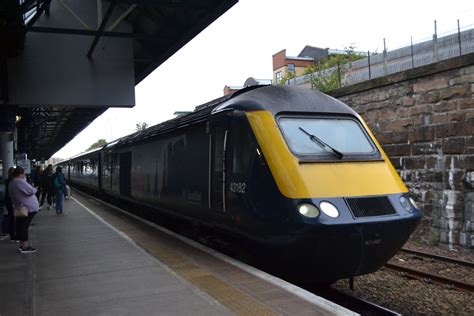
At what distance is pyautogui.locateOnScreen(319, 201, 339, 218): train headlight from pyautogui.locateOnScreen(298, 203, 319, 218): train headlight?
0.08 metres

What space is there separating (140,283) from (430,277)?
4.36 meters

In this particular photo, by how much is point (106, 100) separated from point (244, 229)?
28.4ft

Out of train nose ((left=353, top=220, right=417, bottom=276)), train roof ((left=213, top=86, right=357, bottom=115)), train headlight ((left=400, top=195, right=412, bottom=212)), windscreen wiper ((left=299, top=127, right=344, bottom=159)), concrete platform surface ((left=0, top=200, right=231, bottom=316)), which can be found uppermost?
train roof ((left=213, top=86, right=357, bottom=115))

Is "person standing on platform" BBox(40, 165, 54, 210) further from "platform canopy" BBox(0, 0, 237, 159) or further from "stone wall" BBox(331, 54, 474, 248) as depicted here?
"stone wall" BBox(331, 54, 474, 248)

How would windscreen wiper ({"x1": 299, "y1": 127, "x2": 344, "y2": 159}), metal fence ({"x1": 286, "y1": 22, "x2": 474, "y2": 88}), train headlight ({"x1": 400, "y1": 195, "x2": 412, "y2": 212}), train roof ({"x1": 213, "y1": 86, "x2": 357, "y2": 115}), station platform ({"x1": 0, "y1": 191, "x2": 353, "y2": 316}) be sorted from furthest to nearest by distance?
metal fence ({"x1": 286, "y1": 22, "x2": 474, "y2": 88}), train roof ({"x1": 213, "y1": 86, "x2": 357, "y2": 115}), windscreen wiper ({"x1": 299, "y1": 127, "x2": 344, "y2": 159}), train headlight ({"x1": 400, "y1": 195, "x2": 412, "y2": 212}), station platform ({"x1": 0, "y1": 191, "x2": 353, "y2": 316})

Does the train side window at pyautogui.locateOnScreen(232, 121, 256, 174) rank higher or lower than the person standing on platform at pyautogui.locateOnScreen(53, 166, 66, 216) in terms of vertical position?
higher

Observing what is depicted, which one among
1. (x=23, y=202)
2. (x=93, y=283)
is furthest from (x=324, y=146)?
(x=23, y=202)

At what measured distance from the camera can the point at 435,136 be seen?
9.71m

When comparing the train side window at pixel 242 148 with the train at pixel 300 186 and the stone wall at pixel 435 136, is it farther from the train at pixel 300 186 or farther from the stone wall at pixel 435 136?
the stone wall at pixel 435 136

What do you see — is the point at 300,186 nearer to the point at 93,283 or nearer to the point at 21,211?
the point at 93,283

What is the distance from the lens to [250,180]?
19.7ft

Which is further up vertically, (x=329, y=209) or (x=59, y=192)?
(x=329, y=209)

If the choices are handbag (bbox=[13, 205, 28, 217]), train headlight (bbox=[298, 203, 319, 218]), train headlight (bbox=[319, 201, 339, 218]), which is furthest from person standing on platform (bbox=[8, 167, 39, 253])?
train headlight (bbox=[319, 201, 339, 218])

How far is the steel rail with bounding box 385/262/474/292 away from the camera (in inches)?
259
